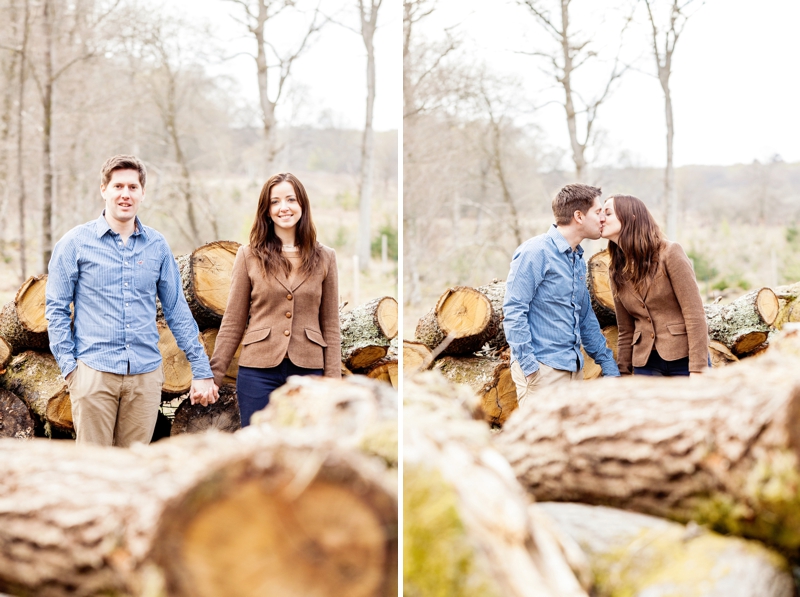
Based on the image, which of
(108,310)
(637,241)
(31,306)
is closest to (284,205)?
(108,310)

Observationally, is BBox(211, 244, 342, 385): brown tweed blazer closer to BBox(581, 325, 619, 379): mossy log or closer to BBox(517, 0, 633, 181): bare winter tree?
BBox(581, 325, 619, 379): mossy log

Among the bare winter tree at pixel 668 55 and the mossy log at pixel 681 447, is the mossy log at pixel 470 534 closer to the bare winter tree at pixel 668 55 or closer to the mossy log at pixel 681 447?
the mossy log at pixel 681 447

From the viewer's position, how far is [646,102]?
1234cm

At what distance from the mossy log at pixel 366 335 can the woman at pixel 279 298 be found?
2.83 feet

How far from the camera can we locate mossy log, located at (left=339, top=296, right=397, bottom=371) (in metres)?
3.38

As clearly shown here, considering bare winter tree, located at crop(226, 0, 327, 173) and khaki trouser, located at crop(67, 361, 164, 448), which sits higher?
bare winter tree, located at crop(226, 0, 327, 173)

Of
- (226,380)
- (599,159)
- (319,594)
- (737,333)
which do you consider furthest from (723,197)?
(319,594)

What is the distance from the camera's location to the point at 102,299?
2.34 m

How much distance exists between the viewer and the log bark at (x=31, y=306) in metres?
3.23

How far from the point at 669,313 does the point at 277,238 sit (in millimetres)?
1596

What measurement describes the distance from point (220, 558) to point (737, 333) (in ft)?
11.9

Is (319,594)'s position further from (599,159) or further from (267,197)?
(599,159)

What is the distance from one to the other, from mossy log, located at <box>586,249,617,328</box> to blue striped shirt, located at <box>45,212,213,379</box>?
232 centimetres

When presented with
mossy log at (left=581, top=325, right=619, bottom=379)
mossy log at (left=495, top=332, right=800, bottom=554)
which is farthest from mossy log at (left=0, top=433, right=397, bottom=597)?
mossy log at (left=581, top=325, right=619, bottom=379)
